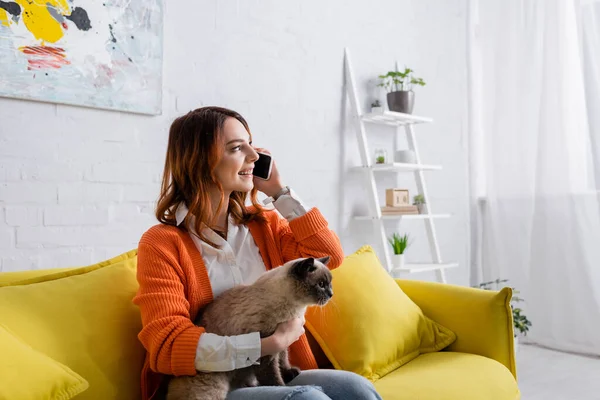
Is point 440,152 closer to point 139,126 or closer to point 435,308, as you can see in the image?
point 435,308

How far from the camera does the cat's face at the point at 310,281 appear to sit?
1.41 m

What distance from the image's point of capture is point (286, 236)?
1.76m

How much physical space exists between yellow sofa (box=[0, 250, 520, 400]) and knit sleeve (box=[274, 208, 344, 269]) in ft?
1.18

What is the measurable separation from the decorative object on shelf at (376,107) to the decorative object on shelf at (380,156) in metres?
0.25

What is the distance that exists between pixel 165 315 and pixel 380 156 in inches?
83.8

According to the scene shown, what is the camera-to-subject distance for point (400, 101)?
3301 mm

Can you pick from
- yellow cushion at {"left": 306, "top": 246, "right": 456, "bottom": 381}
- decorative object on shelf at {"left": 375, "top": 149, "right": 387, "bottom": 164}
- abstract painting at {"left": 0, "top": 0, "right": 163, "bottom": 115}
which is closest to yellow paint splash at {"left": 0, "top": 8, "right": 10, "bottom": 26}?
abstract painting at {"left": 0, "top": 0, "right": 163, "bottom": 115}

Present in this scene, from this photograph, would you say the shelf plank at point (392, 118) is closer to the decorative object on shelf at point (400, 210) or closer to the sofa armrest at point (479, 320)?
the decorative object on shelf at point (400, 210)

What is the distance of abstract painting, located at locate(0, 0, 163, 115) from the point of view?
6.49 feet

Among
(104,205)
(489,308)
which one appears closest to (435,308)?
(489,308)

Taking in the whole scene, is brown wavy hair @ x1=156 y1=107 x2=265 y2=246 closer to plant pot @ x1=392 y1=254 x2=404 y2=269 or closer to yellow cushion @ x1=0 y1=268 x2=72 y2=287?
yellow cushion @ x1=0 y1=268 x2=72 y2=287

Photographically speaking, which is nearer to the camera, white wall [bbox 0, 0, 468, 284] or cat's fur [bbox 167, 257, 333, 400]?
cat's fur [bbox 167, 257, 333, 400]

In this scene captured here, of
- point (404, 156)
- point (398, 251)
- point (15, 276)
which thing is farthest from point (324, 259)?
point (404, 156)

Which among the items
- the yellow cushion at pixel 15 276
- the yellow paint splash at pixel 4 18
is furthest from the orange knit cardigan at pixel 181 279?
the yellow paint splash at pixel 4 18
